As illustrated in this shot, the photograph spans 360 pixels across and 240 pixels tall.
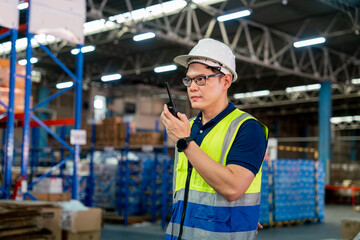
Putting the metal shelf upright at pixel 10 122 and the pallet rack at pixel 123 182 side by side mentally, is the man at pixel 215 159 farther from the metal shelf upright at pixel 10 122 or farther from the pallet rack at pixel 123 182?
the pallet rack at pixel 123 182

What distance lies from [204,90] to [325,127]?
2088cm

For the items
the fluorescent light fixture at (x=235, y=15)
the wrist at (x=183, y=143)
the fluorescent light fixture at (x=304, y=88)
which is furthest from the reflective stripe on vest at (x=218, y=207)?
the fluorescent light fixture at (x=304, y=88)

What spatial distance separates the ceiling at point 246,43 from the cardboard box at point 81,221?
27.4 ft

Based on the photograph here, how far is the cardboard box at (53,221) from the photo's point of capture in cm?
648

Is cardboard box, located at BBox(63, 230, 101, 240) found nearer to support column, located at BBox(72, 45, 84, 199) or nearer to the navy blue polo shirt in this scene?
support column, located at BBox(72, 45, 84, 199)

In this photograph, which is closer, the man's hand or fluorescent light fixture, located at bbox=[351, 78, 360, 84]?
the man's hand

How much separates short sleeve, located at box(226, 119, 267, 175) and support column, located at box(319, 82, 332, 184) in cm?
2058

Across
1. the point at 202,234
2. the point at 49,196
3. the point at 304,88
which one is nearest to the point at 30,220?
the point at 49,196

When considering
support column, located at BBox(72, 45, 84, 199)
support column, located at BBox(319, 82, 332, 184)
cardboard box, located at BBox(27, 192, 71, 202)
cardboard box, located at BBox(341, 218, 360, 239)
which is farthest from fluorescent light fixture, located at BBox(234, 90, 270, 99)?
cardboard box, located at BBox(341, 218, 360, 239)

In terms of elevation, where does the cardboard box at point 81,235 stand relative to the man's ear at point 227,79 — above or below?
below

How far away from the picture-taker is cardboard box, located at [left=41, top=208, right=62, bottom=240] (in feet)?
21.3

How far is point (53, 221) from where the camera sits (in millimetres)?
6543

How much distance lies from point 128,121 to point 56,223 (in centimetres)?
683

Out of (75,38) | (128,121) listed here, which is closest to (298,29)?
(128,121)
